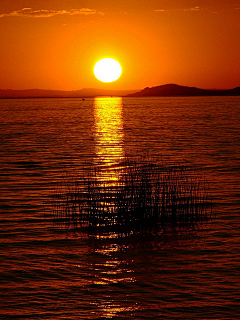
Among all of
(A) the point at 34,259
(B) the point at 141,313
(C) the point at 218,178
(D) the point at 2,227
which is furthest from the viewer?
(C) the point at 218,178

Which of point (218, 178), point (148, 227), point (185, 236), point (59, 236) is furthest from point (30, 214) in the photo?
point (218, 178)

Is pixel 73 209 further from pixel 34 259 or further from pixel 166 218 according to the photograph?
pixel 34 259

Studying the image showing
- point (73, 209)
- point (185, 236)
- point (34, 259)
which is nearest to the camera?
point (34, 259)

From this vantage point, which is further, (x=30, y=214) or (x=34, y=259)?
(x=30, y=214)

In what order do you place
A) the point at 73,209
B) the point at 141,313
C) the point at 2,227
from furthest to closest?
the point at 73,209 → the point at 2,227 → the point at 141,313

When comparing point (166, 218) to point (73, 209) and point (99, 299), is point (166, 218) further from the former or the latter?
point (99, 299)

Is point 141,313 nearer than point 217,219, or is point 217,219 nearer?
point 141,313

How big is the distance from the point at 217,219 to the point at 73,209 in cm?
535

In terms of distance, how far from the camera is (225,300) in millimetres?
11727

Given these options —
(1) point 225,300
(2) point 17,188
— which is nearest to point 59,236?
(1) point 225,300

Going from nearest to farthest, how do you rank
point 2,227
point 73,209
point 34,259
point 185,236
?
point 34,259
point 185,236
point 2,227
point 73,209

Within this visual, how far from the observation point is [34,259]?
14.5 meters

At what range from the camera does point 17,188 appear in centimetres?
2502

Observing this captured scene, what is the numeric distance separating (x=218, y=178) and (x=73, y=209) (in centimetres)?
1079
